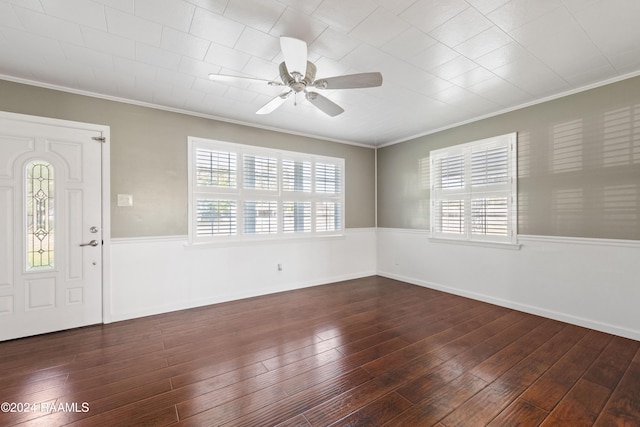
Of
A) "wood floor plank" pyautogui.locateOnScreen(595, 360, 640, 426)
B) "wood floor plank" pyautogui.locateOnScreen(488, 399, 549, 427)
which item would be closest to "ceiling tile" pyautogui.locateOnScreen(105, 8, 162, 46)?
"wood floor plank" pyautogui.locateOnScreen(488, 399, 549, 427)

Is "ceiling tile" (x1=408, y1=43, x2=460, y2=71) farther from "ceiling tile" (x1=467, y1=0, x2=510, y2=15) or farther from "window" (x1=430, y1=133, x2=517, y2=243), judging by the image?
"window" (x1=430, y1=133, x2=517, y2=243)

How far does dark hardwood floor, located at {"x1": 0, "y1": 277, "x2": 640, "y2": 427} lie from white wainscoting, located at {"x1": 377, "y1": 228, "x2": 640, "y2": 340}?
0.21 m

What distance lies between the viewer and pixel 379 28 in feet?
6.98

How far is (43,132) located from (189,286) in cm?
238

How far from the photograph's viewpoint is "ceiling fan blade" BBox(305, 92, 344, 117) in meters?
2.52

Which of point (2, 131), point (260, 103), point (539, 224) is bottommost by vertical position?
point (539, 224)

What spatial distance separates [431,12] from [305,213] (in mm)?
3448

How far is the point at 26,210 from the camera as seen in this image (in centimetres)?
293

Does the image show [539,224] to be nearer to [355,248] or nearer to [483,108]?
[483,108]

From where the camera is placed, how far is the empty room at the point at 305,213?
1.97m

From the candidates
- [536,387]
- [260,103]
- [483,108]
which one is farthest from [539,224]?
[260,103]

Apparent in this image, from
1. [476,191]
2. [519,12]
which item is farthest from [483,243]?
[519,12]

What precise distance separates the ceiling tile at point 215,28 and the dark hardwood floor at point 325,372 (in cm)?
272

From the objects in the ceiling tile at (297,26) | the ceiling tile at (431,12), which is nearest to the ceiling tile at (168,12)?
the ceiling tile at (297,26)
